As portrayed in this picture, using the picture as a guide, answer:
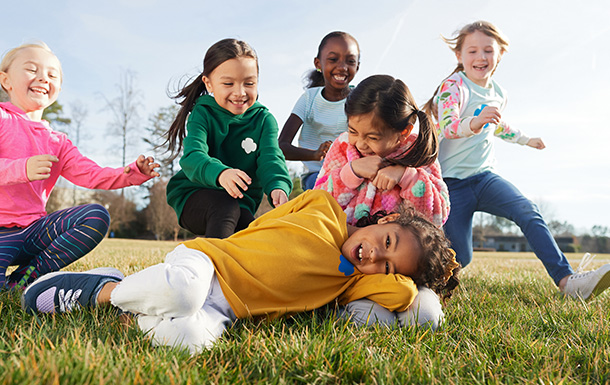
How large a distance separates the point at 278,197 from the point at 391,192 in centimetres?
82

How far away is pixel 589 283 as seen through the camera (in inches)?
120

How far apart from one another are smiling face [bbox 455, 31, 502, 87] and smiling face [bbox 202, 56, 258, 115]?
1946 millimetres

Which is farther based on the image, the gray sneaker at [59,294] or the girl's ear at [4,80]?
the girl's ear at [4,80]

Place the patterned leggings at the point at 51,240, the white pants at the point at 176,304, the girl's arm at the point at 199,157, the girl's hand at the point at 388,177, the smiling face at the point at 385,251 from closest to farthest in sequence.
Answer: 1. the white pants at the point at 176,304
2. the smiling face at the point at 385,251
3. the girl's hand at the point at 388,177
4. the girl's arm at the point at 199,157
5. the patterned leggings at the point at 51,240

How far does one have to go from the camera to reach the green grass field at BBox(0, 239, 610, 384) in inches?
49.4

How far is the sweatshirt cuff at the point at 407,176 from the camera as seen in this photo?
2613 millimetres

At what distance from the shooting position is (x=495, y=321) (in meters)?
2.19

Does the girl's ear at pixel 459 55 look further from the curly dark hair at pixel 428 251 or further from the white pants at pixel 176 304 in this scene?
the white pants at pixel 176 304

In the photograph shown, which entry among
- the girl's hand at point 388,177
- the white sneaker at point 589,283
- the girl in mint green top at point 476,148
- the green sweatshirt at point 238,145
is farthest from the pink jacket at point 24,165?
the white sneaker at point 589,283

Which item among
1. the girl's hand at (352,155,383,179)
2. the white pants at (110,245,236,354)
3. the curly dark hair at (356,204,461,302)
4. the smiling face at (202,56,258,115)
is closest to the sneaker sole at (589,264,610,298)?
the curly dark hair at (356,204,461,302)

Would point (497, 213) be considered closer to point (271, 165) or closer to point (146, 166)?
point (271, 165)

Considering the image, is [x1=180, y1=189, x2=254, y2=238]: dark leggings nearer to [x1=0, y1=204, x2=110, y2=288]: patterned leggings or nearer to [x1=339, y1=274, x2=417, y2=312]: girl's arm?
[x1=0, y1=204, x2=110, y2=288]: patterned leggings

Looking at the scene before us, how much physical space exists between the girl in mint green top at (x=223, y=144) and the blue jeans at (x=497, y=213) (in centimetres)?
160

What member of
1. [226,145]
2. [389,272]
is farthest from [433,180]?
[226,145]
